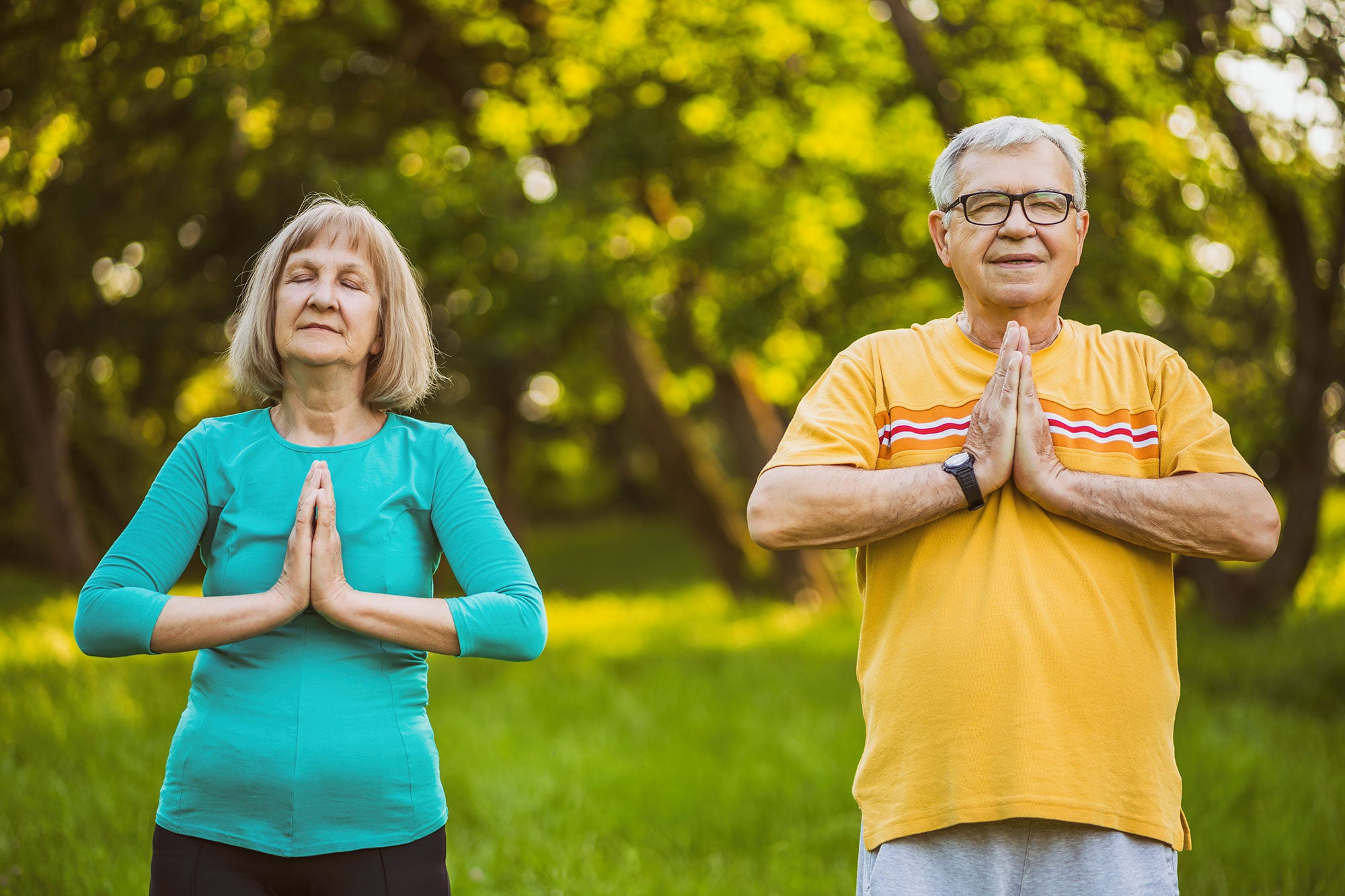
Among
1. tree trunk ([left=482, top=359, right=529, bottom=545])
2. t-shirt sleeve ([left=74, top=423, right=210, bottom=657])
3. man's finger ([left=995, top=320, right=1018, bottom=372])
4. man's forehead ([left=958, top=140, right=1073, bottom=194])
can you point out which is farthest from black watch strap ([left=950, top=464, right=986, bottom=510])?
tree trunk ([left=482, top=359, right=529, bottom=545])

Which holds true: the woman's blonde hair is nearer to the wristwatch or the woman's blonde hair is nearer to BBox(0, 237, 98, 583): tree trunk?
the wristwatch

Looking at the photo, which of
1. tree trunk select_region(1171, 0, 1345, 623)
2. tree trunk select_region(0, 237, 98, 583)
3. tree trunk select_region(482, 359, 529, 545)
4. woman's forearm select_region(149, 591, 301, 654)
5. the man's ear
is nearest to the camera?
woman's forearm select_region(149, 591, 301, 654)

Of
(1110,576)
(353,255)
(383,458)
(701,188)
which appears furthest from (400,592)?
(701,188)

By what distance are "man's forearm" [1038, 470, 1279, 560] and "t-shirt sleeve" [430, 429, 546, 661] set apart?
986 millimetres

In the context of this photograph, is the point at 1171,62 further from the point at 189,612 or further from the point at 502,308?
the point at 189,612

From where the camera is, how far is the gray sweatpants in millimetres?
1943

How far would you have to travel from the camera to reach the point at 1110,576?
203 cm

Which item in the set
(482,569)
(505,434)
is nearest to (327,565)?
(482,569)

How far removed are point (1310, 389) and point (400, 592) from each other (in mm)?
6943

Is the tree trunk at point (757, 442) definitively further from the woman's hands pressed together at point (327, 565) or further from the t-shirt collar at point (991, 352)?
the woman's hands pressed together at point (327, 565)

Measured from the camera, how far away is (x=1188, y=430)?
6.81 feet

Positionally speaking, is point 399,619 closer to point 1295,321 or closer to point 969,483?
point 969,483

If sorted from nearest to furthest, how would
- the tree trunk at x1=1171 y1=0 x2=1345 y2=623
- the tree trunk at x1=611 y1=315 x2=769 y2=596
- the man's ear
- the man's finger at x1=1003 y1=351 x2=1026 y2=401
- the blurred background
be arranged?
1. the man's finger at x1=1003 y1=351 x2=1026 y2=401
2. the man's ear
3. the blurred background
4. the tree trunk at x1=1171 y1=0 x2=1345 y2=623
5. the tree trunk at x1=611 y1=315 x2=769 y2=596

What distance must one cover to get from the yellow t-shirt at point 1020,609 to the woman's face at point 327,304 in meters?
0.87
